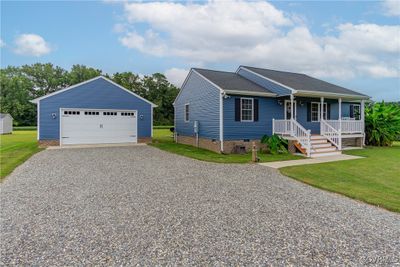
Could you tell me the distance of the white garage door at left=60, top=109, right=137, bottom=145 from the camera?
50.5 feet

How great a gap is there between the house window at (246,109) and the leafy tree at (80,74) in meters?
43.5

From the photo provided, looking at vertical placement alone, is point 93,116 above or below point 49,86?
below

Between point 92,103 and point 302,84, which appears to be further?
point 92,103

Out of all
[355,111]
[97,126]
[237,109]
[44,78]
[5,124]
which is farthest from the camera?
[44,78]

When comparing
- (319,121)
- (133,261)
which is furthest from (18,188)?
(319,121)

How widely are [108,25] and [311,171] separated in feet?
49.6

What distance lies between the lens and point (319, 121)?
50.9 ft

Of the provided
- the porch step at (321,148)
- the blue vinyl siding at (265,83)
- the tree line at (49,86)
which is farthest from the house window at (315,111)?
the tree line at (49,86)

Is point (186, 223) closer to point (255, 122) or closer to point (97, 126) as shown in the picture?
point (255, 122)

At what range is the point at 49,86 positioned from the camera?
50719mm

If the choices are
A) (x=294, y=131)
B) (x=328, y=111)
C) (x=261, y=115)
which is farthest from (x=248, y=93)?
(x=328, y=111)

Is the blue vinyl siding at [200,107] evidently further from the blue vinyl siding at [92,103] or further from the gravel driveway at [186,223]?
the gravel driveway at [186,223]

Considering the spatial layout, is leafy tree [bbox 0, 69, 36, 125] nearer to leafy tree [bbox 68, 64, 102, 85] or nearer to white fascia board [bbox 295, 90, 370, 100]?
leafy tree [bbox 68, 64, 102, 85]

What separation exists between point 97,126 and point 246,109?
941cm
